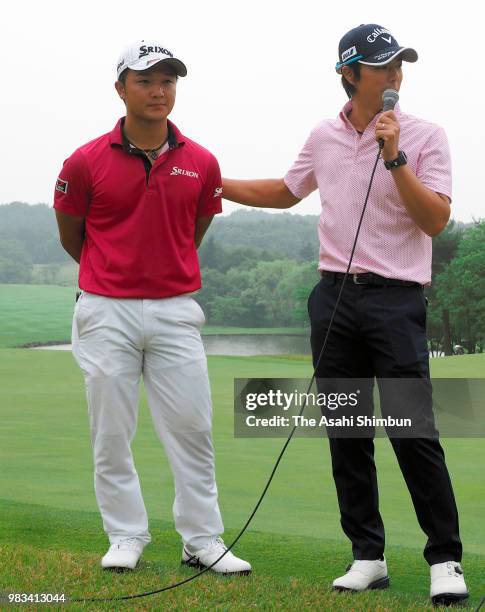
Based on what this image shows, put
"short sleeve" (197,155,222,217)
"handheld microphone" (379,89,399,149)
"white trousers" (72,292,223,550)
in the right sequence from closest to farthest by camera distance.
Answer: "handheld microphone" (379,89,399,149), "white trousers" (72,292,223,550), "short sleeve" (197,155,222,217)

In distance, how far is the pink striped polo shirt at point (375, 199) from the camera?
4035mm

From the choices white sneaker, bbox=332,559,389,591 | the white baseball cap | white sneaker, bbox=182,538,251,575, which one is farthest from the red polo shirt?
white sneaker, bbox=332,559,389,591

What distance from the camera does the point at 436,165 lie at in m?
4.01

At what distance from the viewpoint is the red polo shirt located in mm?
4305

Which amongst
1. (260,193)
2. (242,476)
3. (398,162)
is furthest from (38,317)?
(398,162)

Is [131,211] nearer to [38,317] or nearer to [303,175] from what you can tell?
[303,175]

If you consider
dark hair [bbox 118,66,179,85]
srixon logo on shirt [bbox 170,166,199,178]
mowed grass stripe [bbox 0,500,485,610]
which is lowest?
mowed grass stripe [bbox 0,500,485,610]

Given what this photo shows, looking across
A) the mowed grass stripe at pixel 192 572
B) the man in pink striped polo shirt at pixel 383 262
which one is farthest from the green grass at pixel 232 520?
the man in pink striped polo shirt at pixel 383 262

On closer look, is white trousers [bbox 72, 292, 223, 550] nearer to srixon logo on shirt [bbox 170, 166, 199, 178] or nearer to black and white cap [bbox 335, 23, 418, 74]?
srixon logo on shirt [bbox 170, 166, 199, 178]

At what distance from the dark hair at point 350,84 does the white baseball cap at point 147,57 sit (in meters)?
0.67

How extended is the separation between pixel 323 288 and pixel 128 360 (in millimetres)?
880

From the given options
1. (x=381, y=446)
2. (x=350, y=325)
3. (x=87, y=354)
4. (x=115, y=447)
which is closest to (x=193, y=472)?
(x=115, y=447)

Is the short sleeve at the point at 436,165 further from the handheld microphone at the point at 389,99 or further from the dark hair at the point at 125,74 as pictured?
the dark hair at the point at 125,74

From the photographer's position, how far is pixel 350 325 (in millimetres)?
4117
